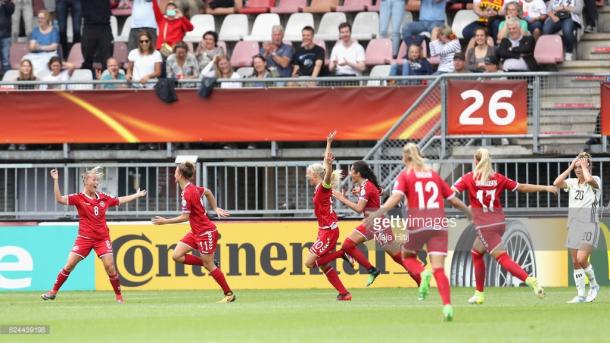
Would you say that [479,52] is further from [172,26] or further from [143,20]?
[143,20]

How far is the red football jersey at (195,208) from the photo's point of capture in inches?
818

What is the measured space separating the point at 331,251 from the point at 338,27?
8255 mm

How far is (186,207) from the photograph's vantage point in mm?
20812

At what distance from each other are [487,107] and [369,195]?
3887mm

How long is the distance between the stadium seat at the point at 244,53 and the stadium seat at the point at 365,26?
2032 mm

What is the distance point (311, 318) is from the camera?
16766 millimetres

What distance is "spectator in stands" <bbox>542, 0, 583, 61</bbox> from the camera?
87.5 ft

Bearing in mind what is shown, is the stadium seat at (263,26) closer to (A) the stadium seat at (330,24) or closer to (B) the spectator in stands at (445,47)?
(A) the stadium seat at (330,24)

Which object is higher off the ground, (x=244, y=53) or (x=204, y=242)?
(x=244, y=53)

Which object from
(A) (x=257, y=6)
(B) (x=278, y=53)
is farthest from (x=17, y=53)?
(B) (x=278, y=53)

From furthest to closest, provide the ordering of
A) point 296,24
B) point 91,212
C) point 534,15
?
point 296,24 → point 534,15 → point 91,212

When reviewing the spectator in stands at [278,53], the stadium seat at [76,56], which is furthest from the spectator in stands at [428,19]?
the stadium seat at [76,56]

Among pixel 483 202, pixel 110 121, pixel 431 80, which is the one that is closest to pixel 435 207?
pixel 483 202

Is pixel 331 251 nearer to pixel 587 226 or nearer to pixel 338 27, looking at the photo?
pixel 587 226
